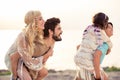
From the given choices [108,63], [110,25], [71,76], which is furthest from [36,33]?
[108,63]

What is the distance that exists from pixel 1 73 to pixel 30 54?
4.00 metres

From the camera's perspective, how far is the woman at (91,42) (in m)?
4.26

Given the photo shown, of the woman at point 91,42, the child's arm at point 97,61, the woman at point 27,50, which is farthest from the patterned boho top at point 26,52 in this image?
the child's arm at point 97,61

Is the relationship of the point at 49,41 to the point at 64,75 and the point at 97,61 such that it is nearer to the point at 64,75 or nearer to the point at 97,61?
the point at 97,61

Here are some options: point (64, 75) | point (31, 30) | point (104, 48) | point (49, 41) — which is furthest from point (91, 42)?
point (64, 75)

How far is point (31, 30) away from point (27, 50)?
0.21m

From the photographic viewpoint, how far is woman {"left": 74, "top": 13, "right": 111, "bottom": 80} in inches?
168

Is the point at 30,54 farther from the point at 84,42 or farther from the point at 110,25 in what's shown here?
the point at 110,25

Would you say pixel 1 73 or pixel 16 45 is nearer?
pixel 16 45

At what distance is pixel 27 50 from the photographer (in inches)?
160

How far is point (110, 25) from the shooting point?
4434 millimetres

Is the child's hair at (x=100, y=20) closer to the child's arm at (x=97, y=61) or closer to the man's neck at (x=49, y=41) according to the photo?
the child's arm at (x=97, y=61)

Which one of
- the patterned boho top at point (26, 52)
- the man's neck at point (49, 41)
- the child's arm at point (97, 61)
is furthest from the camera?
the man's neck at point (49, 41)

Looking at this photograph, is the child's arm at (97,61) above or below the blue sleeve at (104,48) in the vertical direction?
below
